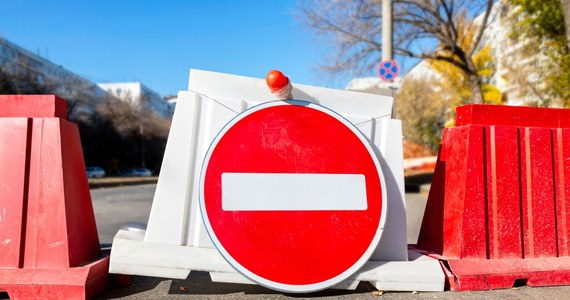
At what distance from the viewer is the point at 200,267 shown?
2.25 meters

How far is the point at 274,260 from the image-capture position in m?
2.25

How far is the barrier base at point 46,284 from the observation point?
7.10ft

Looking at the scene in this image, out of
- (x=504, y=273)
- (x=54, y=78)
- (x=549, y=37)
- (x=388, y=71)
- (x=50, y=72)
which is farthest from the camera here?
(x=50, y=72)

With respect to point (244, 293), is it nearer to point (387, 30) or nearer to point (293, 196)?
point (293, 196)

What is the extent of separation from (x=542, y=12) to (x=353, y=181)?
57.5ft

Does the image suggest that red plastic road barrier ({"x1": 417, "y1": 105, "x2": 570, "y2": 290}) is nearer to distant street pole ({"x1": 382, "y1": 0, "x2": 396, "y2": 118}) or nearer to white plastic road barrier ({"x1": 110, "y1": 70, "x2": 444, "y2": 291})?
white plastic road barrier ({"x1": 110, "y1": 70, "x2": 444, "y2": 291})

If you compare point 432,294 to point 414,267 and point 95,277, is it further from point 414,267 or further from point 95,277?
point 95,277

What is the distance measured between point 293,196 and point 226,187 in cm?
39

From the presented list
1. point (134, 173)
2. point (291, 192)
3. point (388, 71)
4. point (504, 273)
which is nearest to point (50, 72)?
point (134, 173)

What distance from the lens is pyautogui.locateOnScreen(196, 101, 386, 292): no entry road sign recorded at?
2.24 meters

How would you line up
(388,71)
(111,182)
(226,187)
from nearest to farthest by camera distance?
(226,187), (388,71), (111,182)

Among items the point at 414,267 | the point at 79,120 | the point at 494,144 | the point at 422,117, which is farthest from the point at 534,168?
the point at 79,120

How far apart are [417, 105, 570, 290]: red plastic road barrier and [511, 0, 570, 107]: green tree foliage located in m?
15.3

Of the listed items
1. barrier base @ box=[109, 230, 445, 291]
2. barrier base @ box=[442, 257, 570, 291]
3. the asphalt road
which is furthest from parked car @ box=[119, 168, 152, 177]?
barrier base @ box=[442, 257, 570, 291]
